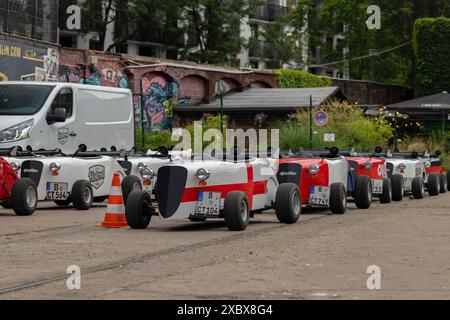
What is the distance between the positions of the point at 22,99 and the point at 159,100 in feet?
86.8

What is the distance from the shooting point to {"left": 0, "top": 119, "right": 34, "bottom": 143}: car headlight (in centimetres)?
2503

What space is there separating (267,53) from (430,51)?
40.3 ft

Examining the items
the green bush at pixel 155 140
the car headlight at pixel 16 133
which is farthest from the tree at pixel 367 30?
the car headlight at pixel 16 133

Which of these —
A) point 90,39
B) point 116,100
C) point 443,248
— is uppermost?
point 90,39

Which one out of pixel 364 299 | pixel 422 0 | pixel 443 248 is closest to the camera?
pixel 364 299

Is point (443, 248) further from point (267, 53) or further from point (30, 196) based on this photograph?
point (267, 53)

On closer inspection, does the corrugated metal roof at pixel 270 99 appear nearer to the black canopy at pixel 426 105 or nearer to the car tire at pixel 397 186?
the black canopy at pixel 426 105

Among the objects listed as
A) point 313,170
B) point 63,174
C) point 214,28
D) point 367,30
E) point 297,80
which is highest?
point 367,30

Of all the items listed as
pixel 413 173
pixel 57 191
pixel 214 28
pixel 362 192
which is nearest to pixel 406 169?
pixel 413 173

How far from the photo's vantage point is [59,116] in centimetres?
2583

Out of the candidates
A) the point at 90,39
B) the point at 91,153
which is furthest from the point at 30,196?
the point at 90,39

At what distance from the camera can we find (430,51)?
67688 mm

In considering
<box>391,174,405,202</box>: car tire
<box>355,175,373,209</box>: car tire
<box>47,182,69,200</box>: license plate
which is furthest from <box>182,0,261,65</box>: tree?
<box>47,182,69,200</box>: license plate

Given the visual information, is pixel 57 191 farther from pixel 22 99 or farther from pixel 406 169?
→ pixel 406 169
